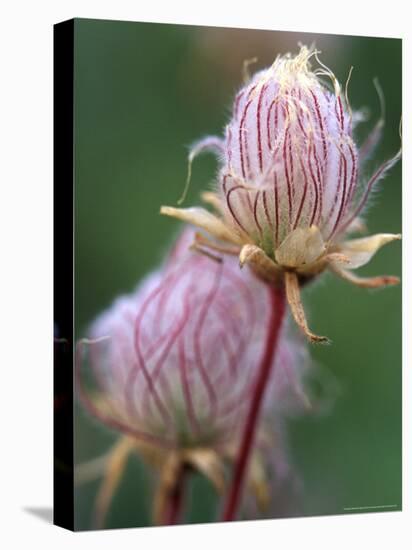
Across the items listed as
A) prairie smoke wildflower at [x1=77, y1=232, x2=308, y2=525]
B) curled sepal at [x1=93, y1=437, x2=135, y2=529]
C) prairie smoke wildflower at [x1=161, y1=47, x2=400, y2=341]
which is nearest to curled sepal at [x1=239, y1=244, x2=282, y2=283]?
prairie smoke wildflower at [x1=161, y1=47, x2=400, y2=341]

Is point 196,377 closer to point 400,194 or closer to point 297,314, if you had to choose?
point 297,314

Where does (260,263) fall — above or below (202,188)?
below

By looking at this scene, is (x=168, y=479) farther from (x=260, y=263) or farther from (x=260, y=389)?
(x=260, y=263)

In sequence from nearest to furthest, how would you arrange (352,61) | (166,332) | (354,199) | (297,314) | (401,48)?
(297,314), (354,199), (166,332), (401,48), (352,61)

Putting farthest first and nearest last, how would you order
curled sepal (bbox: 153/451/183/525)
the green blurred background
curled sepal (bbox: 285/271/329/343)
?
the green blurred background
curled sepal (bbox: 153/451/183/525)
curled sepal (bbox: 285/271/329/343)

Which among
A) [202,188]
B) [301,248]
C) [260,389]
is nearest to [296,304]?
[301,248]

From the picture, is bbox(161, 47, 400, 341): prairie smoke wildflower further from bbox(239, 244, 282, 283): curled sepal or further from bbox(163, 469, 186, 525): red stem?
bbox(163, 469, 186, 525): red stem

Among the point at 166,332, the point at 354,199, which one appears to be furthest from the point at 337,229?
the point at 166,332

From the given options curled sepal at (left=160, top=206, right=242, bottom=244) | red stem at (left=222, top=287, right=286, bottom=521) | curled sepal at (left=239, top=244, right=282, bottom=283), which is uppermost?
curled sepal at (left=160, top=206, right=242, bottom=244)
